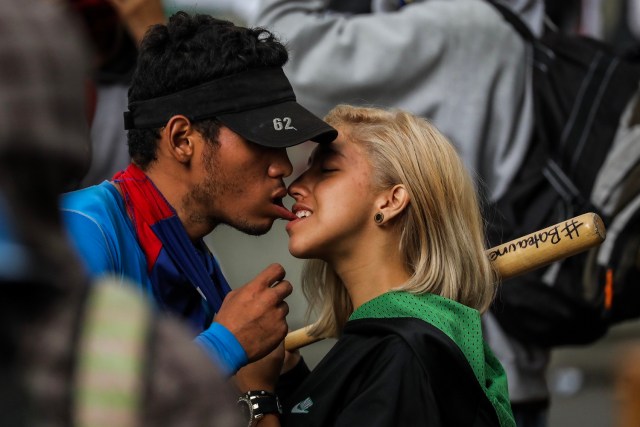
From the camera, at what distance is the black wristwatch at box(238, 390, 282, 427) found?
254 cm

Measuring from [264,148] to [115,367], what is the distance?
1.65 metres

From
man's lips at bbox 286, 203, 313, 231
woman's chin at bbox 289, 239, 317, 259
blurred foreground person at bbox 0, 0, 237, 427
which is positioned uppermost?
blurred foreground person at bbox 0, 0, 237, 427

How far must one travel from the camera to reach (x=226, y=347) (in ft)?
7.81

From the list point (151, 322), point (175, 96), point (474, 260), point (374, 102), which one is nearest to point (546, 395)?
point (374, 102)

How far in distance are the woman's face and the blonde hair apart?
0.04 meters

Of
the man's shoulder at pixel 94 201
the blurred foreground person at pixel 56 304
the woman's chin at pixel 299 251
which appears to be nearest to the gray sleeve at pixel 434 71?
the woman's chin at pixel 299 251

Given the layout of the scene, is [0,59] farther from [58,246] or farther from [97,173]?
[97,173]

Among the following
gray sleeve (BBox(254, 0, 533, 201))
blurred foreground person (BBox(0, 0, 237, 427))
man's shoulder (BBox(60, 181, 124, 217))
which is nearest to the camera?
blurred foreground person (BBox(0, 0, 237, 427))

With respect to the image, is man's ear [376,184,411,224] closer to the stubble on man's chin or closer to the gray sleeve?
the stubble on man's chin

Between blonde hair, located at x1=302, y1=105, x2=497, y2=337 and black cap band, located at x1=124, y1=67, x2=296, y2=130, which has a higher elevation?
black cap band, located at x1=124, y1=67, x2=296, y2=130

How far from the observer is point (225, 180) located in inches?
112

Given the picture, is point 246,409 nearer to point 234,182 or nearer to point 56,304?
point 234,182

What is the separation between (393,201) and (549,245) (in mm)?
360

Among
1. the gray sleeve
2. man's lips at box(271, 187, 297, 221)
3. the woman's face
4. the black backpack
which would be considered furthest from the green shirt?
the gray sleeve
